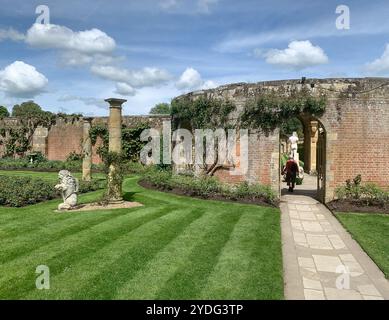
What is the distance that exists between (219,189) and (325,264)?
6.65 metres

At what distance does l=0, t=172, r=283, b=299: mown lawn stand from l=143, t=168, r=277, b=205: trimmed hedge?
5.11ft

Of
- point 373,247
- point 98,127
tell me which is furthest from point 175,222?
point 98,127

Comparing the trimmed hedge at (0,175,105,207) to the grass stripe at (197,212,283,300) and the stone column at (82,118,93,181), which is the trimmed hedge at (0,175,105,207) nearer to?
the stone column at (82,118,93,181)

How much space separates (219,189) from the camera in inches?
535

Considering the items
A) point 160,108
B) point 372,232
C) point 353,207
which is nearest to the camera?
point 372,232

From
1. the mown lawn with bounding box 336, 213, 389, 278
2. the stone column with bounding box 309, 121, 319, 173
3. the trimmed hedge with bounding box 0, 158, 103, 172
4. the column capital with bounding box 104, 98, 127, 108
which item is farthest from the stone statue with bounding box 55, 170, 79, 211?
the stone column with bounding box 309, 121, 319, 173

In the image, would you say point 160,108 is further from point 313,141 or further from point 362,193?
point 362,193

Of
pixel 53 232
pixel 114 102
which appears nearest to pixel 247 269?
pixel 53 232

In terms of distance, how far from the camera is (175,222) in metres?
9.76

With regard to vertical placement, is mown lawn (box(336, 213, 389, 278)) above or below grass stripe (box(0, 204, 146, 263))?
below

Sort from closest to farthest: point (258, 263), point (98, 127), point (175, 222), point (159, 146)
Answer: point (258, 263), point (175, 222), point (159, 146), point (98, 127)

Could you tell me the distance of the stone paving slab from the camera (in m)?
5.82
